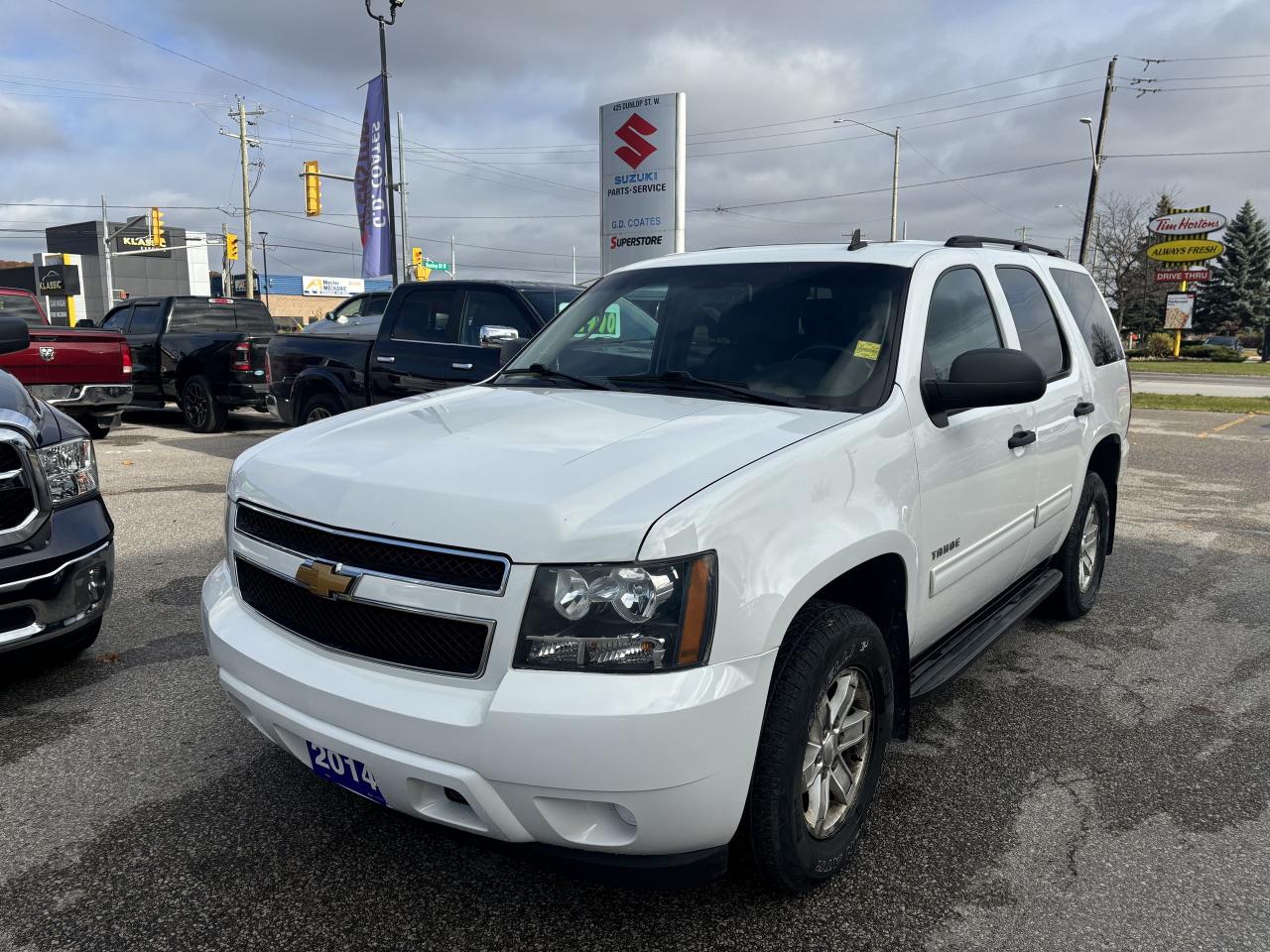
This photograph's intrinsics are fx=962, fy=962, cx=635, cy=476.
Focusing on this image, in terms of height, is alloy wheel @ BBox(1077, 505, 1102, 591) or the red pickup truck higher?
the red pickup truck

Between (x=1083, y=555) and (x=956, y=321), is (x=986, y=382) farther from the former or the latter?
(x=1083, y=555)

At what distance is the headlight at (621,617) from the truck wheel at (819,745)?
1.13 feet

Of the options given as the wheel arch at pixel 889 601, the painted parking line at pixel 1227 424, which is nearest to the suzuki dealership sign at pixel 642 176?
the painted parking line at pixel 1227 424

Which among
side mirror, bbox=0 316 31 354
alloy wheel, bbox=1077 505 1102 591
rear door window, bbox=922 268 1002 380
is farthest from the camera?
alloy wheel, bbox=1077 505 1102 591

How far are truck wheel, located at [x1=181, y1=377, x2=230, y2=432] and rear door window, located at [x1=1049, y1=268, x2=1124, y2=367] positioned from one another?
11.2m

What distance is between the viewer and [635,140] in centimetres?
1413

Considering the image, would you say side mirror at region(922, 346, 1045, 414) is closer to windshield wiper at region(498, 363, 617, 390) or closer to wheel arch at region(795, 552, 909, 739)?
wheel arch at region(795, 552, 909, 739)

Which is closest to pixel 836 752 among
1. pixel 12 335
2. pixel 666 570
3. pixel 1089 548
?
pixel 666 570

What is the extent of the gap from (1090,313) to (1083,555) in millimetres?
1283

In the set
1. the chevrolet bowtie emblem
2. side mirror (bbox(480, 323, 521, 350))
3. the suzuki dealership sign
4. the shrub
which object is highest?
the suzuki dealership sign

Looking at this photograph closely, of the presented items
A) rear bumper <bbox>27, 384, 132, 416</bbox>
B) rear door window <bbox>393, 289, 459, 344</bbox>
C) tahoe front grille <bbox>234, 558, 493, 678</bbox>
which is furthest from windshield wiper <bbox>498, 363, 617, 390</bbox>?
rear bumper <bbox>27, 384, 132, 416</bbox>

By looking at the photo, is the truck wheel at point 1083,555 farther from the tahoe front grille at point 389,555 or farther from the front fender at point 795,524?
the tahoe front grille at point 389,555

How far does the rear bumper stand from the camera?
408 inches

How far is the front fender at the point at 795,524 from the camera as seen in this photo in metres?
2.15
